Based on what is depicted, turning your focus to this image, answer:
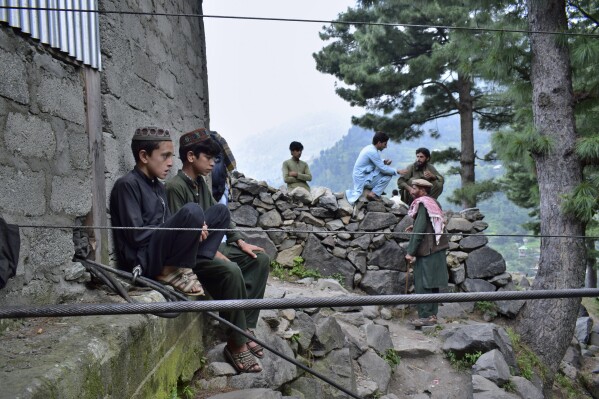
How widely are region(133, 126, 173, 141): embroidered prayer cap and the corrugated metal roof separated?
49 cm

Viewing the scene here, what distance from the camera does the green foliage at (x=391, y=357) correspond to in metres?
5.96

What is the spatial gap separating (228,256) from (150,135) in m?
1.04

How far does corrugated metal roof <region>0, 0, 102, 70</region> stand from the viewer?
2.60 metres

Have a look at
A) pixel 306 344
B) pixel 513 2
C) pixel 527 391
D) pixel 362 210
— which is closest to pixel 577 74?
pixel 513 2

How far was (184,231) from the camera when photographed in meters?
3.21

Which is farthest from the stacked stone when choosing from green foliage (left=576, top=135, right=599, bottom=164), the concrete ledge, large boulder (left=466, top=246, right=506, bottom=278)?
the concrete ledge

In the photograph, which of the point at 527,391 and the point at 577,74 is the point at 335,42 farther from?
the point at 527,391

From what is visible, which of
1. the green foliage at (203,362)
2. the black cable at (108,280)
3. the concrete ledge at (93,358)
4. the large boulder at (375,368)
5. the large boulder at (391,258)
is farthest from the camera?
the large boulder at (391,258)

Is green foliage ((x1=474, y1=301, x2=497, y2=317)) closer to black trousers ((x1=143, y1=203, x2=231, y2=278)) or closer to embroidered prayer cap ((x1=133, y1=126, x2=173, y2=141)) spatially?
black trousers ((x1=143, y1=203, x2=231, y2=278))

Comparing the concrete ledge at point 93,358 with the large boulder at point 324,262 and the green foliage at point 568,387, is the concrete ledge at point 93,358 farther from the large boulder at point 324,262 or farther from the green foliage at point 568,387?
the green foliage at point 568,387

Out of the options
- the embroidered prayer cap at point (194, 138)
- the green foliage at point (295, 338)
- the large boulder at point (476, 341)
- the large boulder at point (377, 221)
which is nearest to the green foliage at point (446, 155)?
the large boulder at point (377, 221)

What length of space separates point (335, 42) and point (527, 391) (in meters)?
10.9

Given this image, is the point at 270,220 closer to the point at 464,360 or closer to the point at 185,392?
the point at 464,360

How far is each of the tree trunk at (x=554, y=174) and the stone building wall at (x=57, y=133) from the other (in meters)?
5.19
